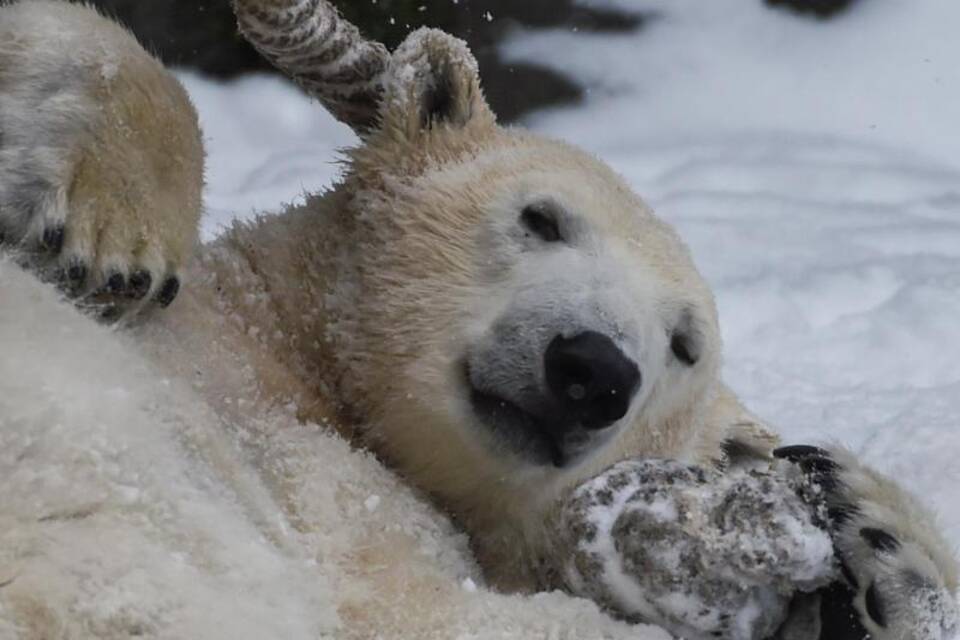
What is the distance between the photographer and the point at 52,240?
2.36 meters

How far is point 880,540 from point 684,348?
72 cm

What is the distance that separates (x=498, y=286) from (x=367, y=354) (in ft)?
0.94

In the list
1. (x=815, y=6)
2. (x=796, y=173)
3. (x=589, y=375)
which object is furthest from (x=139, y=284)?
(x=815, y=6)

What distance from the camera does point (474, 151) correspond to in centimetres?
312

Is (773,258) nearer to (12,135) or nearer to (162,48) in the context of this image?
(162,48)

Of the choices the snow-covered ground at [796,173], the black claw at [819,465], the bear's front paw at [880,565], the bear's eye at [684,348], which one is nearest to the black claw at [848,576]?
the bear's front paw at [880,565]

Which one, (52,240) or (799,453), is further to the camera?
(799,453)

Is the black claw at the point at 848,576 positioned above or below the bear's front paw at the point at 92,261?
below

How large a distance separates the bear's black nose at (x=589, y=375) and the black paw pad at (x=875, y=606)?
0.53 metres

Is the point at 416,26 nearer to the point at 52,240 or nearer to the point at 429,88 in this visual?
the point at 429,88

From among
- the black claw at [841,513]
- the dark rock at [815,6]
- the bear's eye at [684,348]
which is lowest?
the dark rock at [815,6]

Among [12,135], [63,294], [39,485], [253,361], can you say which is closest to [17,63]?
[12,135]

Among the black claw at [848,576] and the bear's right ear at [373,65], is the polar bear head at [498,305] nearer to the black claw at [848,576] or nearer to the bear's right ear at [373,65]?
the bear's right ear at [373,65]

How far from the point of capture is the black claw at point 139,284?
2.43m
